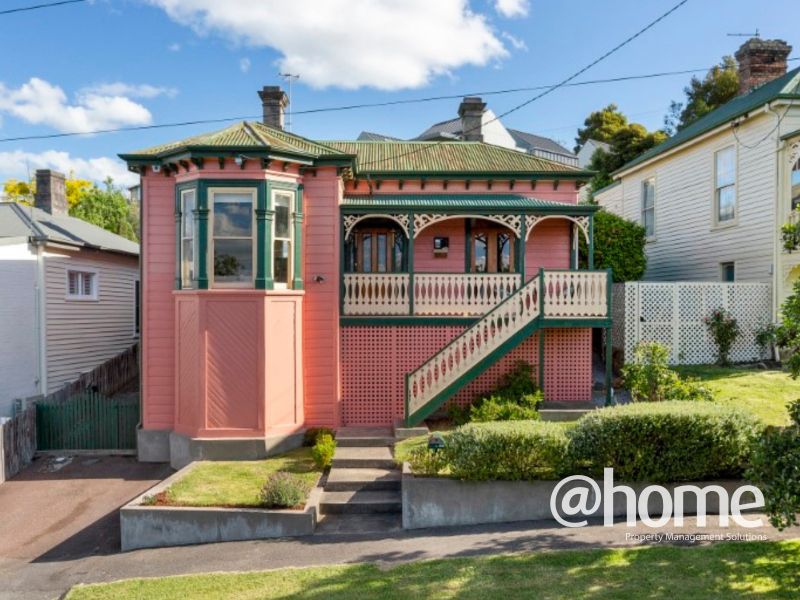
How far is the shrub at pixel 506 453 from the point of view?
791 cm

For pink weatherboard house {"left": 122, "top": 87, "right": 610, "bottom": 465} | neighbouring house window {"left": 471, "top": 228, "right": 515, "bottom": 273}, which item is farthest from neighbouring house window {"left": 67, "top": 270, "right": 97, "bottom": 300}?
neighbouring house window {"left": 471, "top": 228, "right": 515, "bottom": 273}

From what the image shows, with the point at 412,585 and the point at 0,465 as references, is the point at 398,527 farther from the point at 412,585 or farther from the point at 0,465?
the point at 0,465

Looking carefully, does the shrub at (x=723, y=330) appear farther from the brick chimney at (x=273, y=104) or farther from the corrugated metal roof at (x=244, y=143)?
the brick chimney at (x=273, y=104)

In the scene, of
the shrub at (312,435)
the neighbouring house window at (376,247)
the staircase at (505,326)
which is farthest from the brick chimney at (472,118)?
the shrub at (312,435)

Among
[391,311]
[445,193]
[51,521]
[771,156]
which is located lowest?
[51,521]

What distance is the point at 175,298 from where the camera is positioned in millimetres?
11297

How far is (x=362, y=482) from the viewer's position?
9.09 metres

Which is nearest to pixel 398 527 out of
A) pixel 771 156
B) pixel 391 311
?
pixel 391 311

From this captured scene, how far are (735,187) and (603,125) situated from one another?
29390 mm

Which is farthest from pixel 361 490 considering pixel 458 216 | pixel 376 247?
pixel 376 247

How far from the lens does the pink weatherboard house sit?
1060cm

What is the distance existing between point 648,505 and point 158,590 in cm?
677

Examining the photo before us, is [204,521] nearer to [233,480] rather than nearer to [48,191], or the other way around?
[233,480]

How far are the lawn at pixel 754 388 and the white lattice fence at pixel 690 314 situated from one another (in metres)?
0.80
